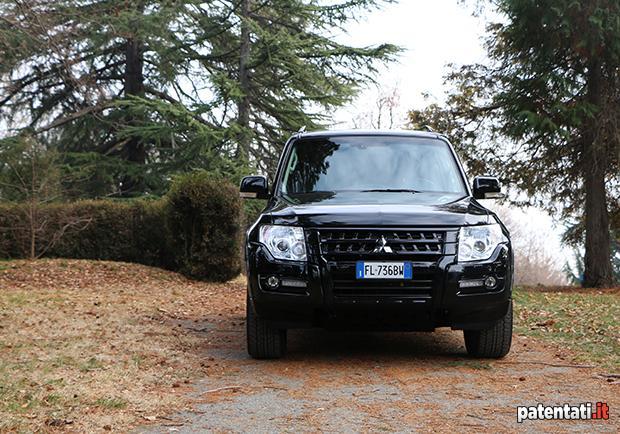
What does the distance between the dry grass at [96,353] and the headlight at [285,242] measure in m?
1.19

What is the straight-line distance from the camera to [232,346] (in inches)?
308

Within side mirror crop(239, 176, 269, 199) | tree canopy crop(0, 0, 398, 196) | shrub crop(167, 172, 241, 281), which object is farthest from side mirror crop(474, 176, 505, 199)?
tree canopy crop(0, 0, 398, 196)

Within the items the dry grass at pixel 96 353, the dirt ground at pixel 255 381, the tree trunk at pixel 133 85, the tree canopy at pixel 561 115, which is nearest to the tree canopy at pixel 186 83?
the tree trunk at pixel 133 85

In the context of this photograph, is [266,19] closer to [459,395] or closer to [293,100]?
[293,100]

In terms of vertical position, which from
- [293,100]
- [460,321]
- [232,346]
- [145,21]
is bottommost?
[232,346]

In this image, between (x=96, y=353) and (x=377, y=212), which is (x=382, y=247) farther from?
(x=96, y=353)

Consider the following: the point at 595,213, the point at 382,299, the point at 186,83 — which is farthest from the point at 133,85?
the point at 382,299

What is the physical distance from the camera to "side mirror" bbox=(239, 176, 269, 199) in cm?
767

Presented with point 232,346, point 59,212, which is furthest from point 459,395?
point 59,212

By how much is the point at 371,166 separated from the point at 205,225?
934 cm

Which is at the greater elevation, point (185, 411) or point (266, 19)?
point (266, 19)

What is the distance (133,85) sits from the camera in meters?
30.5

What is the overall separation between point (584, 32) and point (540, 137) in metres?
2.92

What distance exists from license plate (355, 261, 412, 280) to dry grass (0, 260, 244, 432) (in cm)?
157
